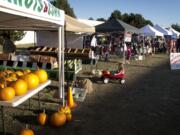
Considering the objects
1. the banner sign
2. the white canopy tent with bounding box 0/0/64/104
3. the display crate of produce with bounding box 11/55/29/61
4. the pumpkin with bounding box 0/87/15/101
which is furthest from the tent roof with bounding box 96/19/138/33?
the pumpkin with bounding box 0/87/15/101

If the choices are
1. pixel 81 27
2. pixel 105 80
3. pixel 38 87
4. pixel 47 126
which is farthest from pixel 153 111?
pixel 81 27

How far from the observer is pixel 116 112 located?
7.96 meters

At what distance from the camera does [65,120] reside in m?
6.86

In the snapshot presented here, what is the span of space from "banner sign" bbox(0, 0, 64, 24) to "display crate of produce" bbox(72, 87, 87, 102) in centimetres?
250

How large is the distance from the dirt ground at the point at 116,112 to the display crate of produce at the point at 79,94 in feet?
0.48

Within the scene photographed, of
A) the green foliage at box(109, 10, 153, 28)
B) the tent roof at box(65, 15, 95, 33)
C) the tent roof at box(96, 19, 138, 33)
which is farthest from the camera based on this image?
the green foliage at box(109, 10, 153, 28)

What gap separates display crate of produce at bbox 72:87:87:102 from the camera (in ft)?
30.0

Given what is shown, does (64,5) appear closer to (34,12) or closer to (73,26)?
(73,26)

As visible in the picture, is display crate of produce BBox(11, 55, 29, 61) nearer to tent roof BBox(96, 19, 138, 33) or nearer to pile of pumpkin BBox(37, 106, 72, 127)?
pile of pumpkin BBox(37, 106, 72, 127)

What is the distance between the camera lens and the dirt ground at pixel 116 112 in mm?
6555

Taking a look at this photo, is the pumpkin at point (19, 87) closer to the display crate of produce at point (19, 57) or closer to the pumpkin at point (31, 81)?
the pumpkin at point (31, 81)

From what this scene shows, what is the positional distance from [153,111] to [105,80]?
429 cm

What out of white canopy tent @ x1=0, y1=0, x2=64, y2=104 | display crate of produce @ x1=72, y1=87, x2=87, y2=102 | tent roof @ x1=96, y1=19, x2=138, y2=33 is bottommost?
display crate of produce @ x1=72, y1=87, x2=87, y2=102

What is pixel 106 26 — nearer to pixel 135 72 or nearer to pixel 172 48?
pixel 135 72
